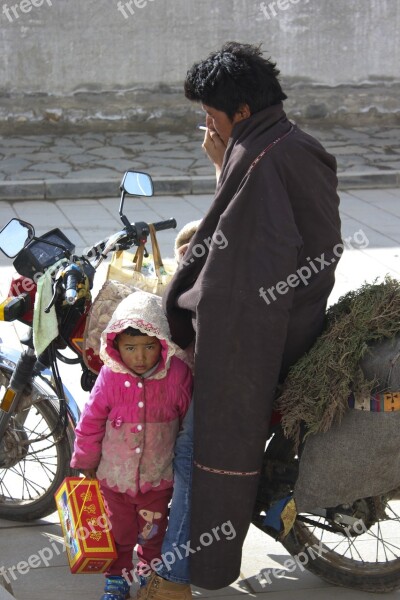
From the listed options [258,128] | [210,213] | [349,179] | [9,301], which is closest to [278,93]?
[258,128]

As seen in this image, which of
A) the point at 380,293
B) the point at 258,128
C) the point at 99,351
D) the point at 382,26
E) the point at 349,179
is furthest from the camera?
the point at 382,26

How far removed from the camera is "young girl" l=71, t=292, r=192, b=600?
2961 mm

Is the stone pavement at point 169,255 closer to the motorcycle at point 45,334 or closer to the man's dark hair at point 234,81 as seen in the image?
the motorcycle at point 45,334

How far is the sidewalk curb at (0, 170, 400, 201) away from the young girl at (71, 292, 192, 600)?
6.60 m

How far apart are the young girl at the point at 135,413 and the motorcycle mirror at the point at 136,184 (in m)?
0.48

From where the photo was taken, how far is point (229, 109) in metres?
2.79

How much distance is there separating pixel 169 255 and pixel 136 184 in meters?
3.97

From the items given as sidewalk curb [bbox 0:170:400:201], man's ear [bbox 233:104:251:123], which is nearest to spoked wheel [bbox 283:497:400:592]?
man's ear [bbox 233:104:251:123]

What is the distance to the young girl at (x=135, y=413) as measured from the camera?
9.71ft

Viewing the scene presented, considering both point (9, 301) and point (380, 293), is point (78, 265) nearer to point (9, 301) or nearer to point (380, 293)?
point (9, 301)

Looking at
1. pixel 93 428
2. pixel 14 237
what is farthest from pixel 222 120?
pixel 93 428

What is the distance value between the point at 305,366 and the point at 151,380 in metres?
0.50

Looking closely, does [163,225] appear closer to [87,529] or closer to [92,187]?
[87,529]

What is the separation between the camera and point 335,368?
2.80m
